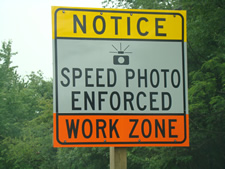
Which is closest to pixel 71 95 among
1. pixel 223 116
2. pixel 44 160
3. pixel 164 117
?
pixel 164 117

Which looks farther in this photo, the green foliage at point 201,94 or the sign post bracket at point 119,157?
the green foliage at point 201,94

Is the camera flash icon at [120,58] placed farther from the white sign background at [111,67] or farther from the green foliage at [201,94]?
the green foliage at [201,94]

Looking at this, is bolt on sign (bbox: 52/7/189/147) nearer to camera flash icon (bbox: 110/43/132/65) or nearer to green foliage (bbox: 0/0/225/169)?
camera flash icon (bbox: 110/43/132/65)

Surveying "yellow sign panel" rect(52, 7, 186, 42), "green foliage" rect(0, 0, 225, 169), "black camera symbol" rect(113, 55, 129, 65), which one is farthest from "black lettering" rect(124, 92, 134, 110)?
"green foliage" rect(0, 0, 225, 169)

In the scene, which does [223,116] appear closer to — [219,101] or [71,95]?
[219,101]

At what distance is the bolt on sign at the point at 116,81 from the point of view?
2.92 m

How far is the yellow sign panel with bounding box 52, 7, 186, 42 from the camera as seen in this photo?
3.02 m

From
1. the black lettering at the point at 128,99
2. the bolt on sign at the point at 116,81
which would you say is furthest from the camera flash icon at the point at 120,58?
the black lettering at the point at 128,99

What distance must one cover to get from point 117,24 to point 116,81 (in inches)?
17.6

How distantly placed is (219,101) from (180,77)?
686cm

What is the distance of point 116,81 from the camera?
297 cm

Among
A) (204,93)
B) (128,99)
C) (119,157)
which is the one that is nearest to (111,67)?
(128,99)

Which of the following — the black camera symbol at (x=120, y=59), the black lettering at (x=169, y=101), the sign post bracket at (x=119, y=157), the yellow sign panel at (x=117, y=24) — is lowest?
the sign post bracket at (x=119, y=157)

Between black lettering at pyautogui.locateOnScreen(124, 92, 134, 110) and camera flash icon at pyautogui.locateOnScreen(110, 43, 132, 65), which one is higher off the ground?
camera flash icon at pyautogui.locateOnScreen(110, 43, 132, 65)
